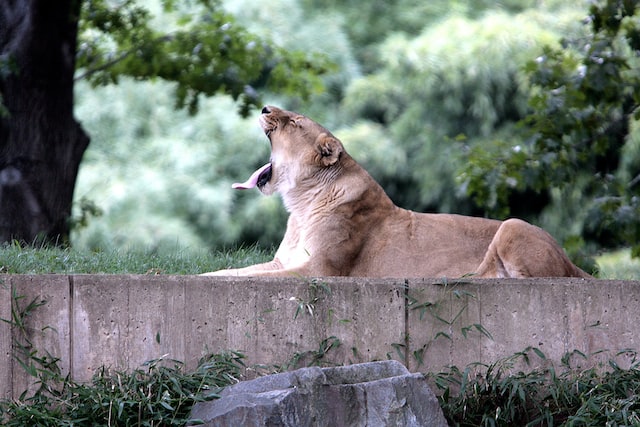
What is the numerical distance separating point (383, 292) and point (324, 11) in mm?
17152

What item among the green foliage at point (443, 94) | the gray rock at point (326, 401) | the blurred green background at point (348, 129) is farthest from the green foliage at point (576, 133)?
the green foliage at point (443, 94)

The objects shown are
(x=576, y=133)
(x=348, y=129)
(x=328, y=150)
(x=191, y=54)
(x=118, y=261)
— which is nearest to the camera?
(x=118, y=261)

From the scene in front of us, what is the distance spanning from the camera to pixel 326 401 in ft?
15.3

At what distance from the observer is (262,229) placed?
18.8 m

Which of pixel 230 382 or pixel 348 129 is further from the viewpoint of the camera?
pixel 348 129

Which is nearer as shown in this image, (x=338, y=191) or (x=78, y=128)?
(x=338, y=191)

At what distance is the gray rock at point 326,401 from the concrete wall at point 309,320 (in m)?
0.49

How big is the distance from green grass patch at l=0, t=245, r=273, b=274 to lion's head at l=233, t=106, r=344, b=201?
606 mm

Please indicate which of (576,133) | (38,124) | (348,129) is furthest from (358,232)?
(348,129)

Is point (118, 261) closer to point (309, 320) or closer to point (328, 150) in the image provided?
point (328, 150)

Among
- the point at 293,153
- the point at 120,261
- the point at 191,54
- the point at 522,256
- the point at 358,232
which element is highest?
the point at 293,153

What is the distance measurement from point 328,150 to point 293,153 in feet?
0.82

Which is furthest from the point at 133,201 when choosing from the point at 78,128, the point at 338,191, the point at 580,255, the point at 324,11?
the point at 338,191

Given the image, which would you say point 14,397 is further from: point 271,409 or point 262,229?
point 262,229
